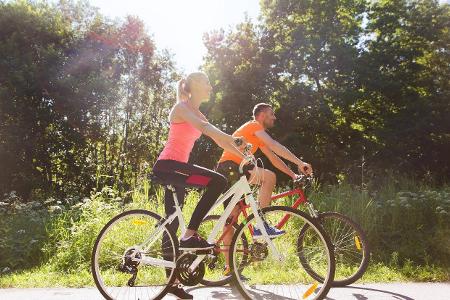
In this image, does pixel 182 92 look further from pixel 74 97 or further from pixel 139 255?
pixel 74 97

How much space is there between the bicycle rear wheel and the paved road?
7.2 inches

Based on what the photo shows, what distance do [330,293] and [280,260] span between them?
41.9 inches

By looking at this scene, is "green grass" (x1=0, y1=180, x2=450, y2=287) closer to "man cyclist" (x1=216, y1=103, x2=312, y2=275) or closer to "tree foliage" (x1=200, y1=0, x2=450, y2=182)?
"man cyclist" (x1=216, y1=103, x2=312, y2=275)

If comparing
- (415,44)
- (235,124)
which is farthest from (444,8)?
(235,124)

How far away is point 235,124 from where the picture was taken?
2477 centimetres

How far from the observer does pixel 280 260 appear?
422 centimetres

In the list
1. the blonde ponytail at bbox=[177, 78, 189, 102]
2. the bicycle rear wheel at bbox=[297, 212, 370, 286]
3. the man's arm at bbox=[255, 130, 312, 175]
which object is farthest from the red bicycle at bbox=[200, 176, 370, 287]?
the blonde ponytail at bbox=[177, 78, 189, 102]

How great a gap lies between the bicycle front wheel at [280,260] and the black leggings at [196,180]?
355mm

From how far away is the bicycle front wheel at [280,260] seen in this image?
4082 millimetres

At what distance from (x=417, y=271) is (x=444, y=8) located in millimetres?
25942

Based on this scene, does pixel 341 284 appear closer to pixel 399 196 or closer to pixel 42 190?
pixel 399 196

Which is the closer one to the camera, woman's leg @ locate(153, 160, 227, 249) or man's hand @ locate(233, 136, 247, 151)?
man's hand @ locate(233, 136, 247, 151)

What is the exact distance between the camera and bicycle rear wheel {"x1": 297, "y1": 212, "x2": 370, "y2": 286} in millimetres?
5113

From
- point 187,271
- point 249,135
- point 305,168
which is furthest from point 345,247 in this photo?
point 187,271
